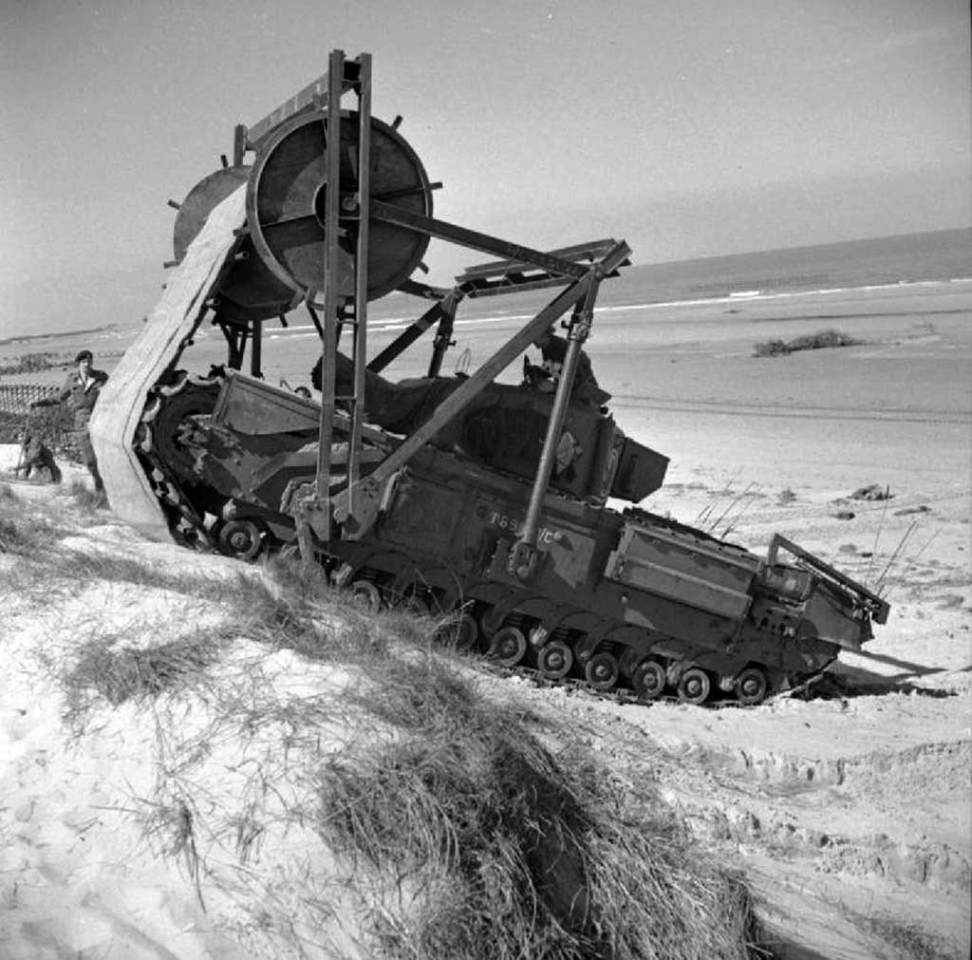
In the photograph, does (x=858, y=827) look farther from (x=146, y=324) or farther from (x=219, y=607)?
(x=146, y=324)

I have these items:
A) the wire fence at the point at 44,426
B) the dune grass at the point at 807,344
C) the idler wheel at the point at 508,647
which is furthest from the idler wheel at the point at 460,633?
the dune grass at the point at 807,344

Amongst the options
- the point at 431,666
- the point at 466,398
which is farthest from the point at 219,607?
the point at 466,398

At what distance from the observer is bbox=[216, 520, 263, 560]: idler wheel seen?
7.71 metres

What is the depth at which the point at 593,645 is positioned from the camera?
27.2ft

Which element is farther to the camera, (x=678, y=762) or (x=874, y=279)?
(x=874, y=279)

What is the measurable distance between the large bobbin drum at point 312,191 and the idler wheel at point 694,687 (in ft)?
12.7

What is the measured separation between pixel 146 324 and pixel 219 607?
12.0 feet

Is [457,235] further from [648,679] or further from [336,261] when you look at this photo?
[648,679]

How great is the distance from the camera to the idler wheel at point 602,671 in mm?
8328

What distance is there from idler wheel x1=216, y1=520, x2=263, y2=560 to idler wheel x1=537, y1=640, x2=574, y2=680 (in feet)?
7.06

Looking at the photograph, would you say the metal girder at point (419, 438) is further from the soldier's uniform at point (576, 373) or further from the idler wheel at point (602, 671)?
the idler wheel at point (602, 671)

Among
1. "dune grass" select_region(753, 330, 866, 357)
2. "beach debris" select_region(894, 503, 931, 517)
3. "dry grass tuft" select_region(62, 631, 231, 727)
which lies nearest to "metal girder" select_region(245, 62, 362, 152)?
"dry grass tuft" select_region(62, 631, 231, 727)

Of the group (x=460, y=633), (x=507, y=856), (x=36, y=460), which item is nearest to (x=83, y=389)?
(x=36, y=460)

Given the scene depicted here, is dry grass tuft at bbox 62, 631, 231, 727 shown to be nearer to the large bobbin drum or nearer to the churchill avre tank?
the churchill avre tank
